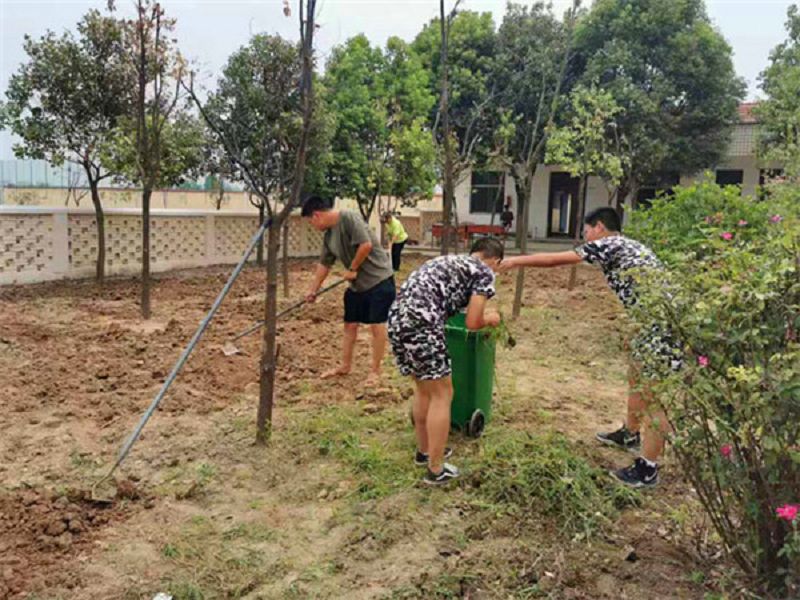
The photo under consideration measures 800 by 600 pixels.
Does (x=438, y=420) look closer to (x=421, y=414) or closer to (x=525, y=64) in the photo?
(x=421, y=414)

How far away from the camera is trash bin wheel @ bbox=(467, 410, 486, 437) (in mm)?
4134

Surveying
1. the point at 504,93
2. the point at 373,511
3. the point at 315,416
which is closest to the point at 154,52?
the point at 315,416

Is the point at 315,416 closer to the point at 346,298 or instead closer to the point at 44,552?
the point at 346,298

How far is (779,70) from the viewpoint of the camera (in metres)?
14.8

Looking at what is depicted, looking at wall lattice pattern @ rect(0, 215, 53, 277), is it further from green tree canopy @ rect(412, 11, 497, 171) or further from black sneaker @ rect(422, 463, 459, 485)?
green tree canopy @ rect(412, 11, 497, 171)

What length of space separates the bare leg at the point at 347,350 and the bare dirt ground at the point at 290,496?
0.31ft

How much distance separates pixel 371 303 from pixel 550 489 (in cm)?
241

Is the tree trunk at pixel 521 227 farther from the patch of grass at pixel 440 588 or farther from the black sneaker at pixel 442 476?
the patch of grass at pixel 440 588

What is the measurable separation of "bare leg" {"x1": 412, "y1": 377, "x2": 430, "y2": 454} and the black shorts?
1.68 m

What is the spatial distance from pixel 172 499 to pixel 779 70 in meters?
16.1

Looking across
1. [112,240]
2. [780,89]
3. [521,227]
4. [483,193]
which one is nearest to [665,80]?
[780,89]

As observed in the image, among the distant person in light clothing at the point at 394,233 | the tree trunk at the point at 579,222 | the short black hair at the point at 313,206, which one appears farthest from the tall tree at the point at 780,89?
the short black hair at the point at 313,206

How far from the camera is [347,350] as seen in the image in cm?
557

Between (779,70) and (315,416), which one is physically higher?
(779,70)
